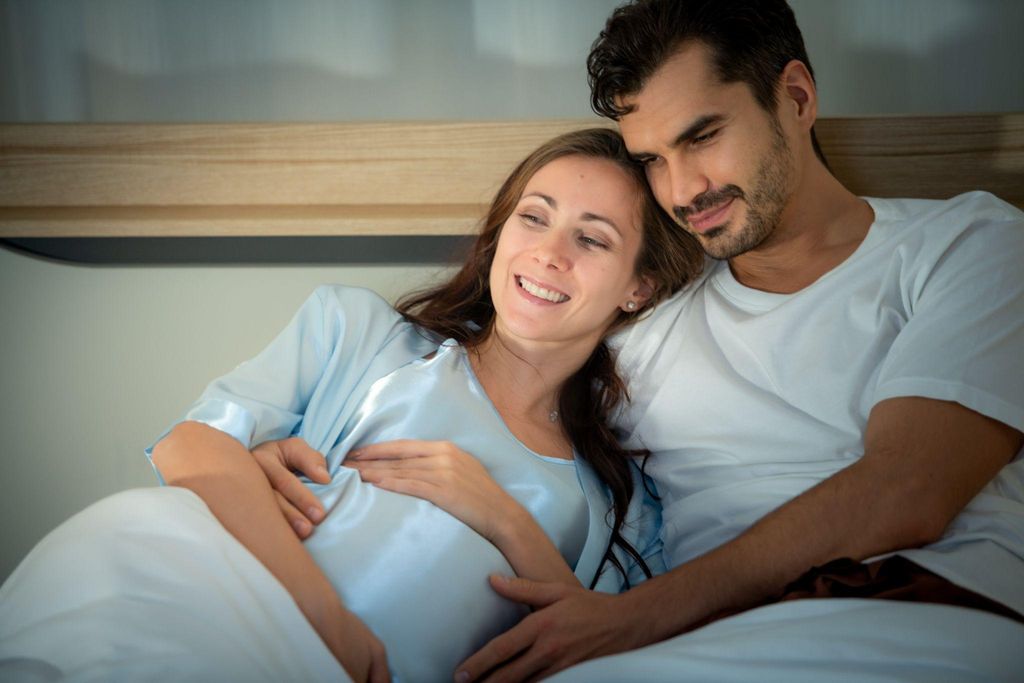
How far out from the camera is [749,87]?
1.46m

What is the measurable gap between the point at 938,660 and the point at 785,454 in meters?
0.47

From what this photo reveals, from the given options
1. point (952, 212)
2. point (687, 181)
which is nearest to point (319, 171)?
point (687, 181)

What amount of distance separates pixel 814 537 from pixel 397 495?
0.58 metres

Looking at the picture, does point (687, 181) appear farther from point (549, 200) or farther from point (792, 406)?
point (792, 406)

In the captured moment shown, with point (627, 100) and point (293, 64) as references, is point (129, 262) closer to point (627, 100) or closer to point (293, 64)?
point (293, 64)

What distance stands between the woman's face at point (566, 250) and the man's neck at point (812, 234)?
9.3 inches

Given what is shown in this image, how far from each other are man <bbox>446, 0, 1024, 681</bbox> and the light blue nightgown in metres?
0.07

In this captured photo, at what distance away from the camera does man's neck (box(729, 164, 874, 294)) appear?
4.95ft

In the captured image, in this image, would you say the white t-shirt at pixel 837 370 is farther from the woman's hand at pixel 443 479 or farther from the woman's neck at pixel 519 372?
the woman's hand at pixel 443 479

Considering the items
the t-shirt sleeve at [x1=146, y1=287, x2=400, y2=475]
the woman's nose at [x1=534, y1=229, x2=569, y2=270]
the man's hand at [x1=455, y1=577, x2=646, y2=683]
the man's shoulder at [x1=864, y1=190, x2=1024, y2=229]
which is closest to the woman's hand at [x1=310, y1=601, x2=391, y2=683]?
the man's hand at [x1=455, y1=577, x2=646, y2=683]

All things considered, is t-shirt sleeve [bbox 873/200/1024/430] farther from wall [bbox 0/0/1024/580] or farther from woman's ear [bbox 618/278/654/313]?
wall [bbox 0/0/1024/580]

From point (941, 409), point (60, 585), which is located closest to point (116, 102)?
point (60, 585)

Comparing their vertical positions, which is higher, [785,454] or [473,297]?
[473,297]

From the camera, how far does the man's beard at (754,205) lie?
4.79ft
